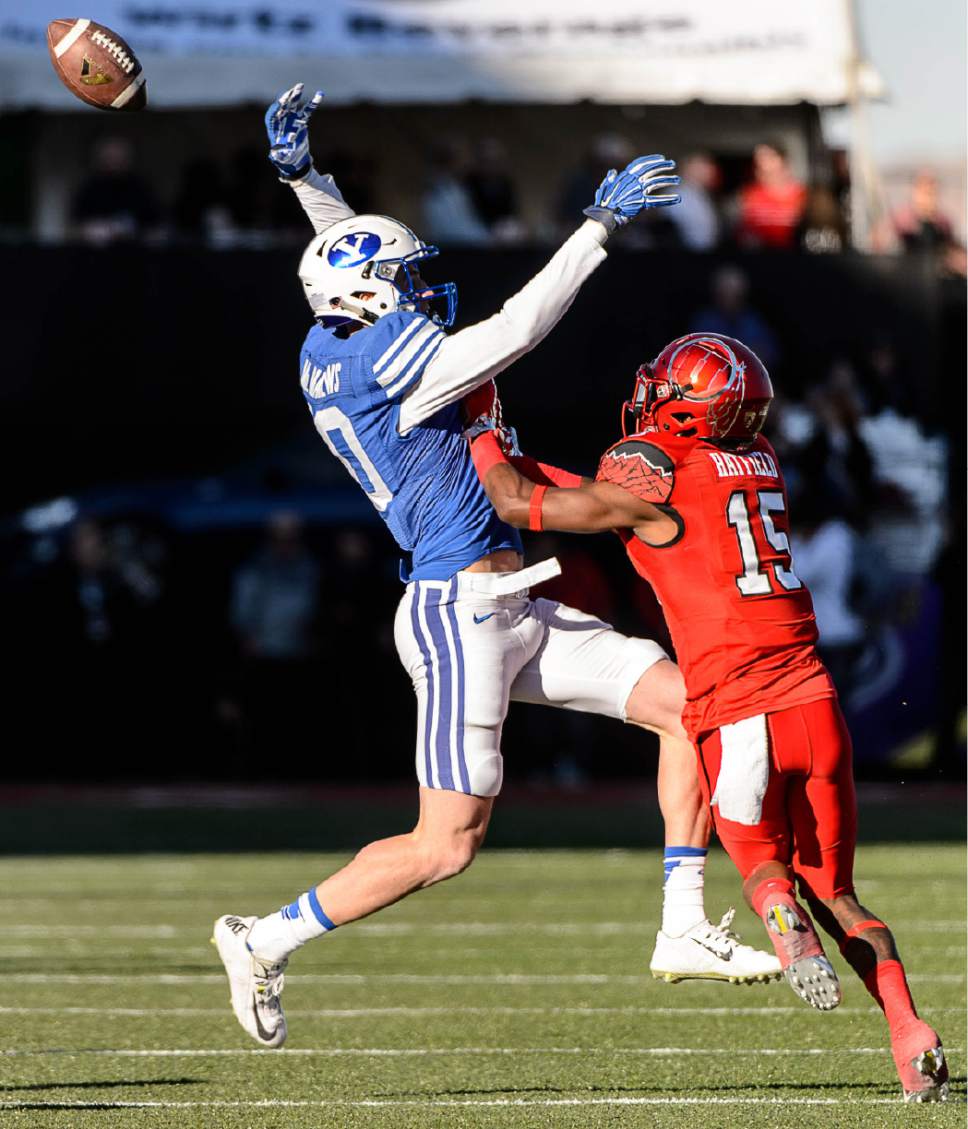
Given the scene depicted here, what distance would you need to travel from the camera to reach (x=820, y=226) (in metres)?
15.8

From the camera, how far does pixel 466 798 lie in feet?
18.4

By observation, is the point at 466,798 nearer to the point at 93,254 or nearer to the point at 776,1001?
the point at 776,1001

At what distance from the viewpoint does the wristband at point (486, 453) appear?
559 cm

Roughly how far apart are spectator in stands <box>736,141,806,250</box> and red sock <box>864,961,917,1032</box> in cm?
1086

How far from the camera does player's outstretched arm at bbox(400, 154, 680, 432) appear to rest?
17.9 feet

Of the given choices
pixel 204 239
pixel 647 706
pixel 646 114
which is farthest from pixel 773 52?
pixel 647 706

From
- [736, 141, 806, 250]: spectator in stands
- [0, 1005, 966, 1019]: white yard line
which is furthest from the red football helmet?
[736, 141, 806, 250]: spectator in stands

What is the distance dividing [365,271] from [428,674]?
42.9 inches

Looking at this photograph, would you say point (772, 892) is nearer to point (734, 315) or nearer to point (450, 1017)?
point (450, 1017)

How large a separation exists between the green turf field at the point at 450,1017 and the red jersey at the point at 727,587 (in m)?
1.05

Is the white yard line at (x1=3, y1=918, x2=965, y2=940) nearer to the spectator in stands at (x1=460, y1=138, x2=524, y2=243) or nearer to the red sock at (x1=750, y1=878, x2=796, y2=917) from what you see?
the red sock at (x1=750, y1=878, x2=796, y2=917)

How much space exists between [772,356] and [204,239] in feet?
13.8

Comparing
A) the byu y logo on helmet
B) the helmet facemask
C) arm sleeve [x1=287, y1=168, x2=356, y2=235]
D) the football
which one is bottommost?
the helmet facemask

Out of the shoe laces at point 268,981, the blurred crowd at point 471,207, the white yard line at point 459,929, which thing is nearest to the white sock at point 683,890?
the shoe laces at point 268,981
